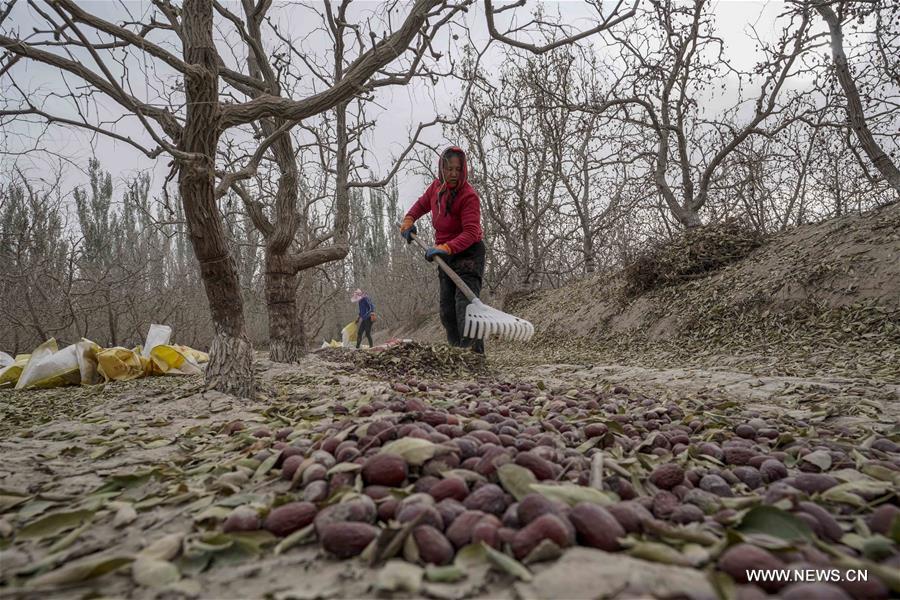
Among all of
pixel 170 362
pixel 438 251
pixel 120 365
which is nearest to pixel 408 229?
pixel 438 251

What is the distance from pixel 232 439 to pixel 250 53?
5.24m

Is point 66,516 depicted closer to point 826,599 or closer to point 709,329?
point 826,599

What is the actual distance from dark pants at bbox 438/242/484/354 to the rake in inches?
6.6

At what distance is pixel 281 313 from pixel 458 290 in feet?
6.65

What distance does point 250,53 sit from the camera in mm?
5469

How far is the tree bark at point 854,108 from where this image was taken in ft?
19.6

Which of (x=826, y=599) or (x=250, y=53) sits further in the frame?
(x=250, y=53)

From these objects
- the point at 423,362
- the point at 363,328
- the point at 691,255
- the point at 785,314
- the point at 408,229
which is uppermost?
the point at 408,229

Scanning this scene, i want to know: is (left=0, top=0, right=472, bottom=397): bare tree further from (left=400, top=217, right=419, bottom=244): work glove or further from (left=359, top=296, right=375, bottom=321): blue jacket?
(left=359, top=296, right=375, bottom=321): blue jacket

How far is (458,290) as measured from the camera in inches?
186

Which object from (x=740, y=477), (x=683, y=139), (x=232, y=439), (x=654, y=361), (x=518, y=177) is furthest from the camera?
(x=518, y=177)

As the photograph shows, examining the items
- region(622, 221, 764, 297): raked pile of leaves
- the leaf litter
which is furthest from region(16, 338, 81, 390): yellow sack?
region(622, 221, 764, 297): raked pile of leaves

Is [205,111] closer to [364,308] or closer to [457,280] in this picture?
[457,280]

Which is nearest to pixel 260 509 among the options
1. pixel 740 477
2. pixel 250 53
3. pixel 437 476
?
pixel 437 476
